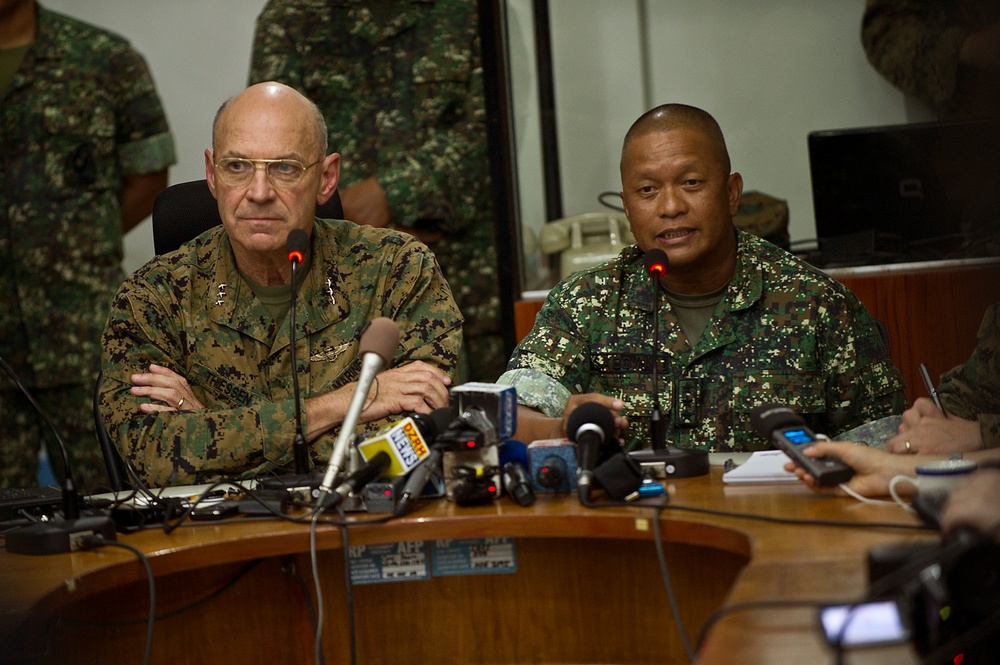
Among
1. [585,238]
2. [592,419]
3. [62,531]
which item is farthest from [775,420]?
[585,238]

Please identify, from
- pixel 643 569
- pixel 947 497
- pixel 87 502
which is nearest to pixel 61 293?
pixel 87 502

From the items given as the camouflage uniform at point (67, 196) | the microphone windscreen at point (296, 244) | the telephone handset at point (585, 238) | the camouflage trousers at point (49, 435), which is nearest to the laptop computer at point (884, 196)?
the telephone handset at point (585, 238)

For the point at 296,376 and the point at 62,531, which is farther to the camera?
the point at 296,376

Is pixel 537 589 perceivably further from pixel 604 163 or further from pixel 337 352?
pixel 604 163

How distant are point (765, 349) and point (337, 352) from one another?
0.91 m

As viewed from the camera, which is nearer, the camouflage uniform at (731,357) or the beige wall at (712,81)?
the camouflage uniform at (731,357)

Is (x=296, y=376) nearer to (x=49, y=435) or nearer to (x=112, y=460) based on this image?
(x=112, y=460)

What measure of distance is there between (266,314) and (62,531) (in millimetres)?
865

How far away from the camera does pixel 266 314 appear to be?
8.31 feet

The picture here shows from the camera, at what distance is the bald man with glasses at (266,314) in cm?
234

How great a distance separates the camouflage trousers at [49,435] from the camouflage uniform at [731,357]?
2029mm

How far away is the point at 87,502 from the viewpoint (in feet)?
6.66

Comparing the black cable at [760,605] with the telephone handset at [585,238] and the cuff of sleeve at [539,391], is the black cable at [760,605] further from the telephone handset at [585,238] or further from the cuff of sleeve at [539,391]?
the telephone handset at [585,238]

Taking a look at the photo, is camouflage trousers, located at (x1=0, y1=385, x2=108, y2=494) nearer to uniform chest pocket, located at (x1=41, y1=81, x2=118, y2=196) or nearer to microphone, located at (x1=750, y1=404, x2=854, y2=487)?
uniform chest pocket, located at (x1=41, y1=81, x2=118, y2=196)
